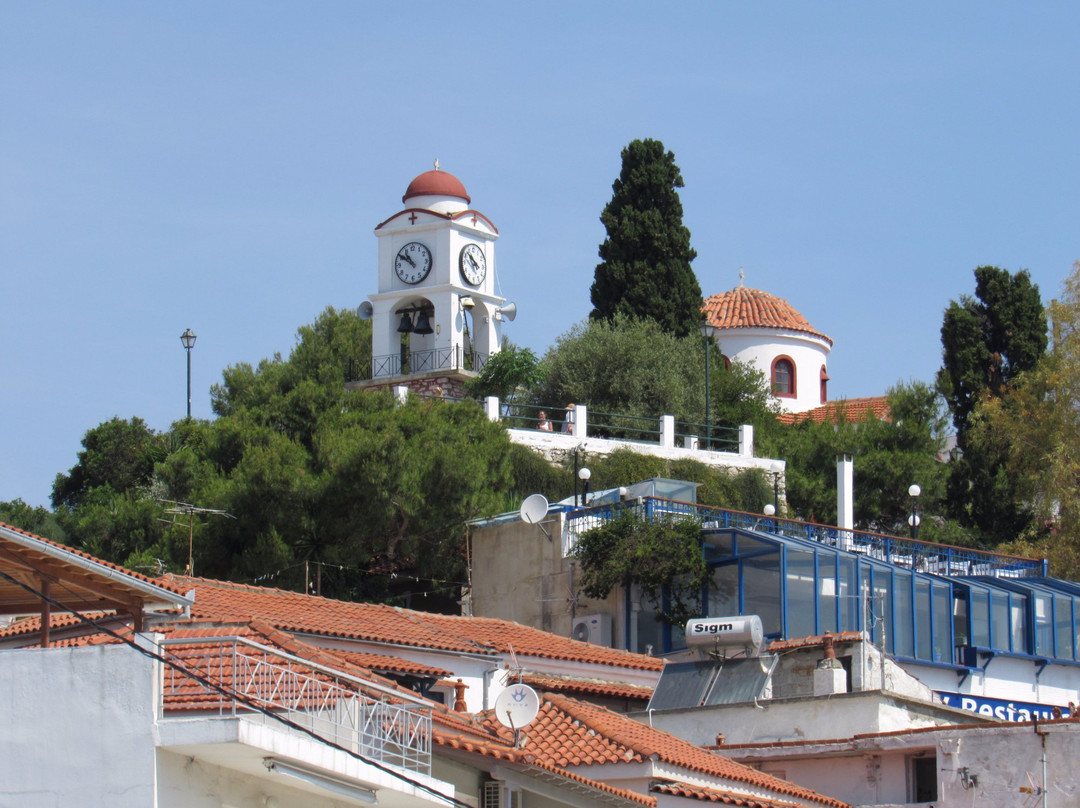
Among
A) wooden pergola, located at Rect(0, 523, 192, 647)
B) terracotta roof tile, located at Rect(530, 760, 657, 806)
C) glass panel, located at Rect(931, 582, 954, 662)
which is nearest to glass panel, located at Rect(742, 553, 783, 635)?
glass panel, located at Rect(931, 582, 954, 662)

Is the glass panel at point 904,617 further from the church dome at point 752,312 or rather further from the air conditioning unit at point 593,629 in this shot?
the church dome at point 752,312

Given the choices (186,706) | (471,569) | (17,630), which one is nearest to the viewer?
(186,706)

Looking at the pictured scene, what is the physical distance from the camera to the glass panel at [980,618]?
34406mm

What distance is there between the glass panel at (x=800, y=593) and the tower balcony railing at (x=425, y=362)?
21920mm

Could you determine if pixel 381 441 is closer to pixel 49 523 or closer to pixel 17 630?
pixel 49 523

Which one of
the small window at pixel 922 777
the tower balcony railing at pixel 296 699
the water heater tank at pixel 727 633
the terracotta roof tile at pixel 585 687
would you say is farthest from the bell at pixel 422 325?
the tower balcony railing at pixel 296 699

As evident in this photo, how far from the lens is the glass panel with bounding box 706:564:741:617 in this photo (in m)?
32.2

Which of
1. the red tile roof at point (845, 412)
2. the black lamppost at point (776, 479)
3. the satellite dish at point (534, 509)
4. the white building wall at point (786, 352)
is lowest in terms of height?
the satellite dish at point (534, 509)

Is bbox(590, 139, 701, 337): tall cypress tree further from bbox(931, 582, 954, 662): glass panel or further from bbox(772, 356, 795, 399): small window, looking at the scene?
bbox(931, 582, 954, 662): glass panel

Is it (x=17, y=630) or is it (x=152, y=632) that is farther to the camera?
(x=17, y=630)

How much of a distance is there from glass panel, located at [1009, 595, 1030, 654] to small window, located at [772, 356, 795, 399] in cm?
2915

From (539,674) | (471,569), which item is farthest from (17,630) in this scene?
(471,569)

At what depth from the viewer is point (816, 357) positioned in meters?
65.9

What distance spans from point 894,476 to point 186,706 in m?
38.5
